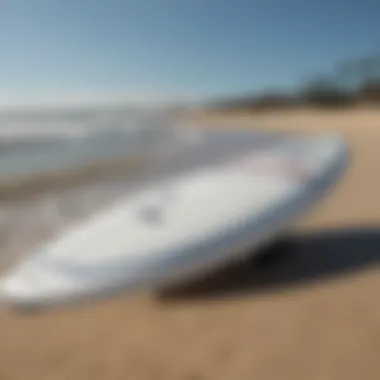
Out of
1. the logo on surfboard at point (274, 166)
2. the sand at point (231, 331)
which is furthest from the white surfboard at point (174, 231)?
the sand at point (231, 331)

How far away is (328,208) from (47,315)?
3.84 m

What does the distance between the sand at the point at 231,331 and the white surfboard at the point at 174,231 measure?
228 millimetres

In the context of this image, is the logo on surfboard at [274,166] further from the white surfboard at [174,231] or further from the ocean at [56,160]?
the ocean at [56,160]

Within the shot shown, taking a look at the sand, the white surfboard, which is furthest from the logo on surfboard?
the sand

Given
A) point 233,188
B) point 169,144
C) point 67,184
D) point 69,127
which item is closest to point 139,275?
point 233,188

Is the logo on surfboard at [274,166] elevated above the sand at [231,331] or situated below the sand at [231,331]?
above

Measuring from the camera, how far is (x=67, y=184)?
9.36m

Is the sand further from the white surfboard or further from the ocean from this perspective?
the ocean

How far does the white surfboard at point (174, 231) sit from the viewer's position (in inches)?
146

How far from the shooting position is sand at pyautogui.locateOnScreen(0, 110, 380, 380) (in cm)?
313

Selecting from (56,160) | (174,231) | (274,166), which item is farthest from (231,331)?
(56,160)

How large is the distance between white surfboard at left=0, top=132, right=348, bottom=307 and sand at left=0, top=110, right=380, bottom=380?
0.23m

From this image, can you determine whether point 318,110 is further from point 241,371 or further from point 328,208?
point 241,371

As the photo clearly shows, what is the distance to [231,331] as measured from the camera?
11.6 ft
